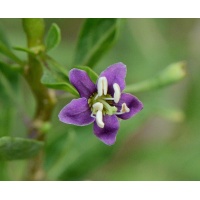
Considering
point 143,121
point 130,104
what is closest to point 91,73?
point 130,104

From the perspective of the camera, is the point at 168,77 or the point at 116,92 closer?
the point at 116,92

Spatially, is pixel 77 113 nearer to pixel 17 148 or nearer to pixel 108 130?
pixel 108 130

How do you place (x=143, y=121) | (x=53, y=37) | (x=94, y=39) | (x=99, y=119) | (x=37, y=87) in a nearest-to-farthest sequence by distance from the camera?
(x=99, y=119)
(x=53, y=37)
(x=37, y=87)
(x=94, y=39)
(x=143, y=121)

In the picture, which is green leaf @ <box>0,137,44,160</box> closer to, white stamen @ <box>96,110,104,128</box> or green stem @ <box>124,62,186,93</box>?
white stamen @ <box>96,110,104,128</box>

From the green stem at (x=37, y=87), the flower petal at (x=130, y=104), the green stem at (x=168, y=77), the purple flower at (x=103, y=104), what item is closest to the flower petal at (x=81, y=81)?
the purple flower at (x=103, y=104)

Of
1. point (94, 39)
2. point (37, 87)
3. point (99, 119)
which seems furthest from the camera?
point (94, 39)

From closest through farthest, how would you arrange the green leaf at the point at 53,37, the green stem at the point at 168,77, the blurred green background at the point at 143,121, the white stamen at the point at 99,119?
the white stamen at the point at 99,119
the green leaf at the point at 53,37
the green stem at the point at 168,77
the blurred green background at the point at 143,121

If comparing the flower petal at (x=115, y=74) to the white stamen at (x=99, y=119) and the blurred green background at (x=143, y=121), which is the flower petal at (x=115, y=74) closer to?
the white stamen at (x=99, y=119)
